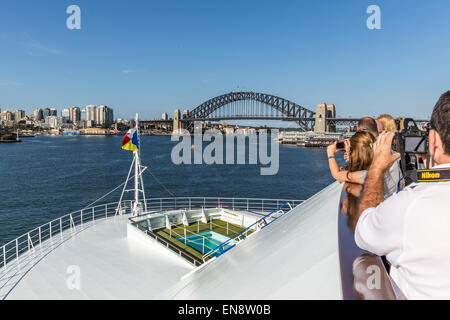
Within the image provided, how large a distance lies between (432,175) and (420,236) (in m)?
0.13

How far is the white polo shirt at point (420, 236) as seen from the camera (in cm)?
57

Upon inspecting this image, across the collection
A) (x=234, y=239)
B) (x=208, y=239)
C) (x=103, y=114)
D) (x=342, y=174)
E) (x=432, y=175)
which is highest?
(x=103, y=114)

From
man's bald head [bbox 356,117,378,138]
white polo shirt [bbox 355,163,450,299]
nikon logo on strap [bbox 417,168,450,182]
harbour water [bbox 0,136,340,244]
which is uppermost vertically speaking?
man's bald head [bbox 356,117,378,138]

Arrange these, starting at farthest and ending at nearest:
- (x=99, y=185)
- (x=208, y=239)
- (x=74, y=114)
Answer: (x=74, y=114), (x=99, y=185), (x=208, y=239)

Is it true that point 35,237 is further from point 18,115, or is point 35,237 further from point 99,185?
point 18,115

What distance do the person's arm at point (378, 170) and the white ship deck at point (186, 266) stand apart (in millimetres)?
181

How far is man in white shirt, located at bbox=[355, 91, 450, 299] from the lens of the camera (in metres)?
0.57

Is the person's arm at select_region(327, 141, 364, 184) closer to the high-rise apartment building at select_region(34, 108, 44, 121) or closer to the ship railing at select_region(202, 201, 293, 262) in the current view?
the ship railing at select_region(202, 201, 293, 262)

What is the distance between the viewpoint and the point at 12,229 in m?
11.0

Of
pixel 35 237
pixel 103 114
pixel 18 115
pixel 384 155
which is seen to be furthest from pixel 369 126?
pixel 18 115

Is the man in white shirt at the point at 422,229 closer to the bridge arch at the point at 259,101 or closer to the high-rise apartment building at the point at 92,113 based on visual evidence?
the bridge arch at the point at 259,101

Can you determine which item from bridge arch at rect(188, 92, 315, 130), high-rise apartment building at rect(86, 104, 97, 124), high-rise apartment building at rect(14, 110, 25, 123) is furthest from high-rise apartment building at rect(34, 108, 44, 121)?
bridge arch at rect(188, 92, 315, 130)

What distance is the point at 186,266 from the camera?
4797mm
